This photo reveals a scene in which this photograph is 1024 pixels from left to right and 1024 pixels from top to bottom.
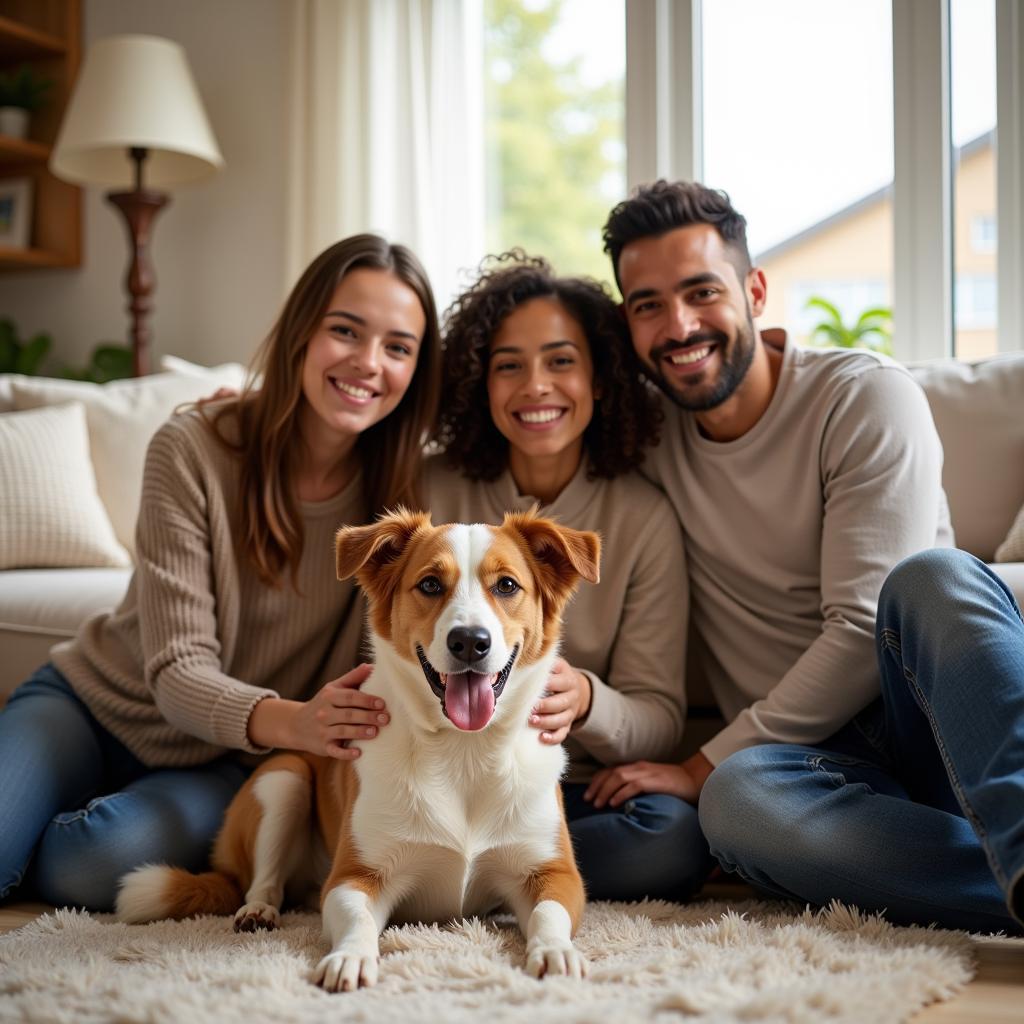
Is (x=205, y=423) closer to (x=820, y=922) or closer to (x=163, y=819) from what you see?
(x=163, y=819)

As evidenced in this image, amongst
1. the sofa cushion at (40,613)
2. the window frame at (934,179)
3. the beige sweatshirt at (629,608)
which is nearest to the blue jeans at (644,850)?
the beige sweatshirt at (629,608)

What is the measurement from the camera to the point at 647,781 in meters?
1.96

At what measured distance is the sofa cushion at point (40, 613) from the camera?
8.70 feet

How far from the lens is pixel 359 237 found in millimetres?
2209

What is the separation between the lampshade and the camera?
3.89m

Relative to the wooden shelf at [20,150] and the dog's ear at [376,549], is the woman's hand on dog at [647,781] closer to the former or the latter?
the dog's ear at [376,549]

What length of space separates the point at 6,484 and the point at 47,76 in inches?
101

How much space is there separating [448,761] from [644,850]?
442 mm

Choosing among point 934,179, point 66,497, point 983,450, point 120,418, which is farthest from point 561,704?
point 934,179

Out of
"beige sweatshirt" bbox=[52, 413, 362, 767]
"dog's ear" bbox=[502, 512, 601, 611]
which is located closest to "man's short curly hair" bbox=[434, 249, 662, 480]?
"beige sweatshirt" bbox=[52, 413, 362, 767]

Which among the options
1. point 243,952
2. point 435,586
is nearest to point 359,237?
point 435,586

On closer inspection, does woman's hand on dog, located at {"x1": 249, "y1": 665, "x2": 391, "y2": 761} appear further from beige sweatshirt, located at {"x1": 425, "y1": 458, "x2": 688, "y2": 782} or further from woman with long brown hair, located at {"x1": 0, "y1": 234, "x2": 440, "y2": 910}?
beige sweatshirt, located at {"x1": 425, "y1": 458, "x2": 688, "y2": 782}

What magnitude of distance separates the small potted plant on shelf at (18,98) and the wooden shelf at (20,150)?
0.16ft

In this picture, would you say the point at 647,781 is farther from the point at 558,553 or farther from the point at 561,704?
the point at 558,553
